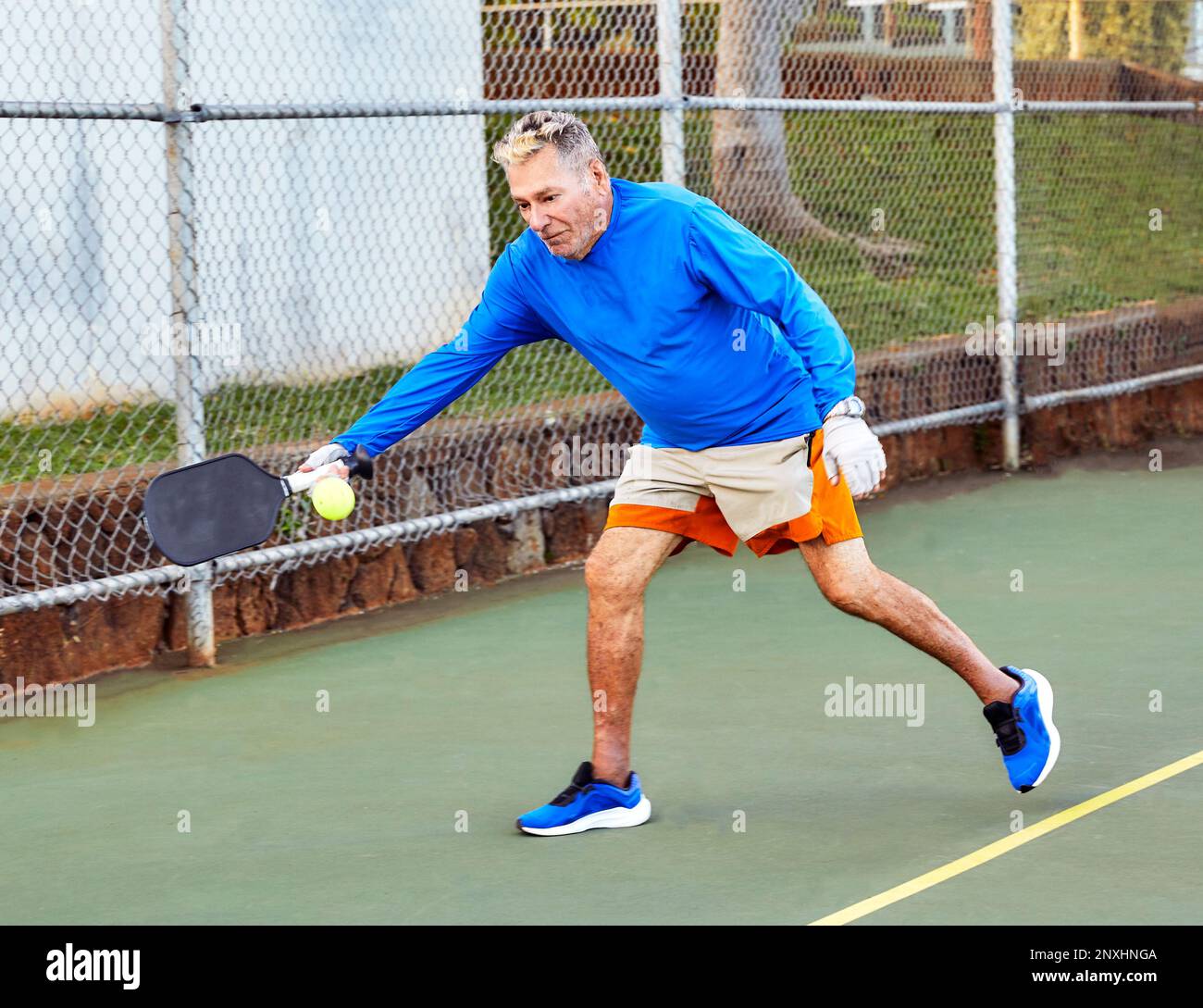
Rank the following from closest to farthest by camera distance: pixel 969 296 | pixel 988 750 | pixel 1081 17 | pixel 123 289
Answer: pixel 988 750 → pixel 123 289 → pixel 969 296 → pixel 1081 17

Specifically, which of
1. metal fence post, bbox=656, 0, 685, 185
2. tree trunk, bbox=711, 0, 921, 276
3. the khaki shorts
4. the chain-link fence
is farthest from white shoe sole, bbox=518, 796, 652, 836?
tree trunk, bbox=711, 0, 921, 276

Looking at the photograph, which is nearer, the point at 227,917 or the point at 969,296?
the point at 227,917

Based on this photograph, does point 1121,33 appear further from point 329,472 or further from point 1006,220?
point 329,472

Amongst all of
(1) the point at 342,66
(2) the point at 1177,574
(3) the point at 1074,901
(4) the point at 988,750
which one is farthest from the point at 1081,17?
(3) the point at 1074,901

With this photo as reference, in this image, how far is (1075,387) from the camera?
11.8m

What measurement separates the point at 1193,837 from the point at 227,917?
7.84 ft

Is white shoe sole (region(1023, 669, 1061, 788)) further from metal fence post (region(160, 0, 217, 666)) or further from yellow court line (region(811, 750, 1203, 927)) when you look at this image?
metal fence post (region(160, 0, 217, 666))

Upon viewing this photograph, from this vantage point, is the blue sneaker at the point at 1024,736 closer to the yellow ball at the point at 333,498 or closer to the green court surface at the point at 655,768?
the green court surface at the point at 655,768

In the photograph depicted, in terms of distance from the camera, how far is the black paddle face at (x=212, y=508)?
4.64 m

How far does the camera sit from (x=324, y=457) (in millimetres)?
4801

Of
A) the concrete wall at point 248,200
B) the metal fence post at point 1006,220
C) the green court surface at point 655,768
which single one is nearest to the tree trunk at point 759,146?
the metal fence post at point 1006,220

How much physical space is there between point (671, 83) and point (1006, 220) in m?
3.10

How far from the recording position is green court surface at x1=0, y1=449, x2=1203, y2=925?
4.55 meters

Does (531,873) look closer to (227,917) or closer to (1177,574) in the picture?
(227,917)
